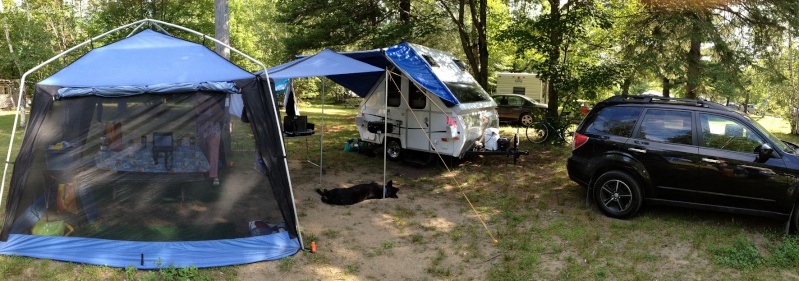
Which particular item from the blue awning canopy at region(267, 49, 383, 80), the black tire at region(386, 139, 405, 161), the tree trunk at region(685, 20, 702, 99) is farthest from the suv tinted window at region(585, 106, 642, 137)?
the tree trunk at region(685, 20, 702, 99)

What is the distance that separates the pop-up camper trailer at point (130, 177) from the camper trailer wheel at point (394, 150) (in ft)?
15.3

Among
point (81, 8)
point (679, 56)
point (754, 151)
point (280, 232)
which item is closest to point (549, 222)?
point (754, 151)

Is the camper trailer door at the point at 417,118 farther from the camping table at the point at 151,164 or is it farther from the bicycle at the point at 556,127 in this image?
the camping table at the point at 151,164

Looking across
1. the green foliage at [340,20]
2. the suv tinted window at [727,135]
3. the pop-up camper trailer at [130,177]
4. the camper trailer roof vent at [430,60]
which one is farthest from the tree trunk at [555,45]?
the pop-up camper trailer at [130,177]

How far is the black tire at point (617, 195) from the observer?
5871 mm

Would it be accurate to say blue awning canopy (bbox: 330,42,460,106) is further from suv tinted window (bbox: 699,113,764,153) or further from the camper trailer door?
suv tinted window (bbox: 699,113,764,153)

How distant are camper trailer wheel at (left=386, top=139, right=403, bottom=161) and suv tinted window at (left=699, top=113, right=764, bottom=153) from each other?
5107 mm

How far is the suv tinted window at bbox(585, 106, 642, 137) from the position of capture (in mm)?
6039

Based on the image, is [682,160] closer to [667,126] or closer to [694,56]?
[667,126]

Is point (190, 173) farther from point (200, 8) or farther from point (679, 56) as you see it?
point (200, 8)

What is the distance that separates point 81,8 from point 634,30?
24238 millimetres

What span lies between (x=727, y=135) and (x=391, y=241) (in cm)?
402

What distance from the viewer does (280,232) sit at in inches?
201

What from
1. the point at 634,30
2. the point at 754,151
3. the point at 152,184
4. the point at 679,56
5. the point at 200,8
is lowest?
the point at 152,184
